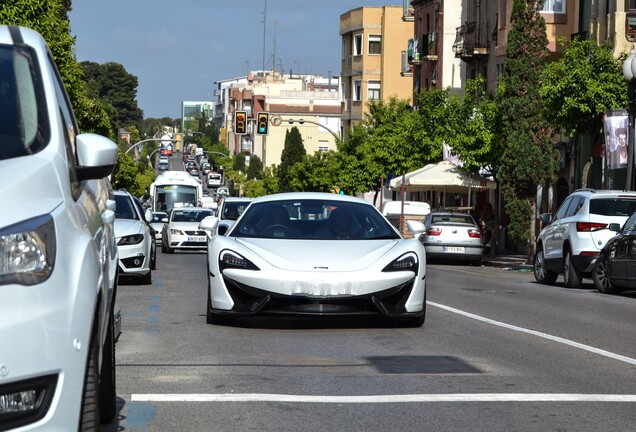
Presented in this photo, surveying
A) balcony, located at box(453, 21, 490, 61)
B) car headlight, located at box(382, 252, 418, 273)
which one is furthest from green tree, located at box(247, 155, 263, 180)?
car headlight, located at box(382, 252, 418, 273)

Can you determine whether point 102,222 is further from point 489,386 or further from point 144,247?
point 144,247

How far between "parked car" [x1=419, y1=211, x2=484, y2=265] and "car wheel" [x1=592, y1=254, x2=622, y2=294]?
611 inches

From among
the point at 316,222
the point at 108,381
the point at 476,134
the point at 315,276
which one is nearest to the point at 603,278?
the point at 316,222

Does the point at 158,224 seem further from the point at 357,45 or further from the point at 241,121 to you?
the point at 357,45

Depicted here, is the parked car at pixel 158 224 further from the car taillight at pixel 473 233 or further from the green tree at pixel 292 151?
the green tree at pixel 292 151

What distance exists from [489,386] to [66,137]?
4.19 meters

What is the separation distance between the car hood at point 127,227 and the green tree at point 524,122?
70.2ft

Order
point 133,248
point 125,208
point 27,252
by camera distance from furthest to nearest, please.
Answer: point 125,208 → point 133,248 → point 27,252

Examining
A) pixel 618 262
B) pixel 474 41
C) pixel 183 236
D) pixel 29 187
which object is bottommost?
pixel 183 236

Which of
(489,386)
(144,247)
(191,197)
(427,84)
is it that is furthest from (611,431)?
(427,84)

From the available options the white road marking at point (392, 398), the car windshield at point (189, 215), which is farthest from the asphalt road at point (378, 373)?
the car windshield at point (189, 215)

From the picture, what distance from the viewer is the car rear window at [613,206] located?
81.6ft

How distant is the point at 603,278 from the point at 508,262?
20.0 m

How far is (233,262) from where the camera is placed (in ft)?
43.3
